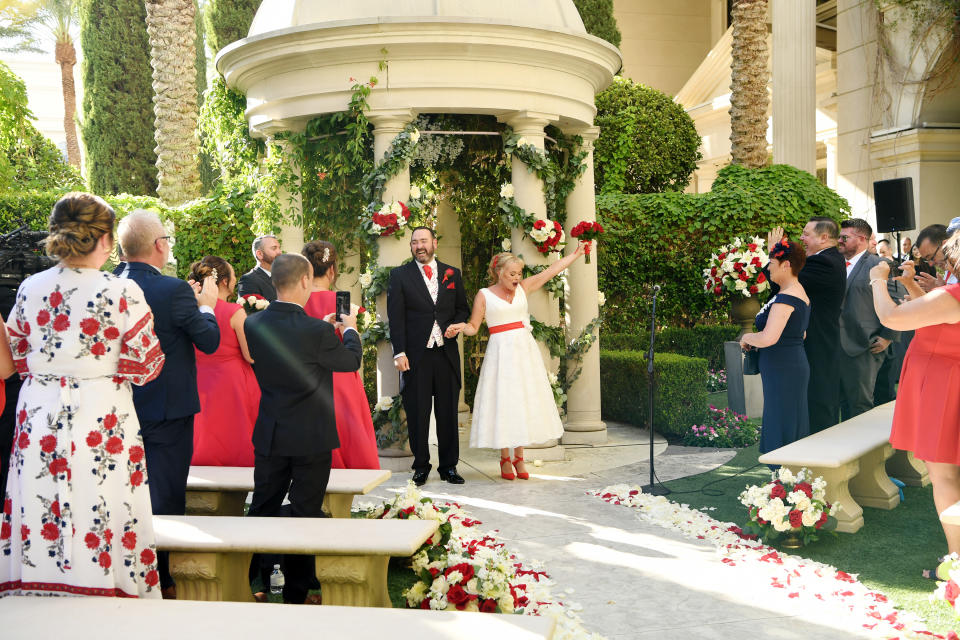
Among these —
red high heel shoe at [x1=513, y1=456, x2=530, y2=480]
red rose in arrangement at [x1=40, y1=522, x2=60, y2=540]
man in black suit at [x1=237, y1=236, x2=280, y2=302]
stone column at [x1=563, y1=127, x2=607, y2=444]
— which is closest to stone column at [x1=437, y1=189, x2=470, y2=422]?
stone column at [x1=563, y1=127, x2=607, y2=444]

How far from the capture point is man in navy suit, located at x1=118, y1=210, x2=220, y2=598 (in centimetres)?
443

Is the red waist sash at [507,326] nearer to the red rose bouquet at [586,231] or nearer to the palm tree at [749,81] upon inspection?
the red rose bouquet at [586,231]

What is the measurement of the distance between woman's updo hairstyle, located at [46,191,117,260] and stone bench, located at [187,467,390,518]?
189 cm

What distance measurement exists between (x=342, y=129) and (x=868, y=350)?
5.37m

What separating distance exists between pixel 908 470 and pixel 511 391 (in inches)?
136

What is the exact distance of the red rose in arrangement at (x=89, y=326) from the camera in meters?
3.48

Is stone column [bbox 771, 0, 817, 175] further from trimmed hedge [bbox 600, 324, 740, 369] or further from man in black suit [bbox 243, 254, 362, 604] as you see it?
man in black suit [bbox 243, 254, 362, 604]

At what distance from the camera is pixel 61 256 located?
3488mm

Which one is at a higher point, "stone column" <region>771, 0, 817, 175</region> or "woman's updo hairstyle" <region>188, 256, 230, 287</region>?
"stone column" <region>771, 0, 817, 175</region>

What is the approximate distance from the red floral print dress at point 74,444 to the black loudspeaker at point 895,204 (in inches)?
348

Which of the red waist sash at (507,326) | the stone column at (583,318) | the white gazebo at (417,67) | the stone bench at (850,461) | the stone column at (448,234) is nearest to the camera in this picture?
the stone bench at (850,461)

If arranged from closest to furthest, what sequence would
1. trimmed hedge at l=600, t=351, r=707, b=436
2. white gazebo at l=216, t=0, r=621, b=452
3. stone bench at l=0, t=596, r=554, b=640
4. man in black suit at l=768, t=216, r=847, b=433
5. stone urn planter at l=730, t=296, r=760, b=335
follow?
stone bench at l=0, t=596, r=554, b=640
man in black suit at l=768, t=216, r=847, b=433
white gazebo at l=216, t=0, r=621, b=452
trimmed hedge at l=600, t=351, r=707, b=436
stone urn planter at l=730, t=296, r=760, b=335

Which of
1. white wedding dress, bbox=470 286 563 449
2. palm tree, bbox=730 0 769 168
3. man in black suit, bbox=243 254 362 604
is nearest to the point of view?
man in black suit, bbox=243 254 362 604

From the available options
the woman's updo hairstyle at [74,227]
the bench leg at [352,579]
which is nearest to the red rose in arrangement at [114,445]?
the woman's updo hairstyle at [74,227]
